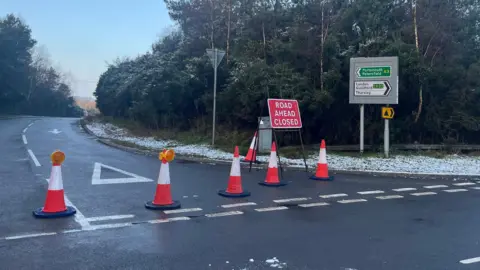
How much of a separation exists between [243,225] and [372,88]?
37.4ft

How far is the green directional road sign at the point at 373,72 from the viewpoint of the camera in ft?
53.8

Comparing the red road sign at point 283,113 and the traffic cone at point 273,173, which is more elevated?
the red road sign at point 283,113

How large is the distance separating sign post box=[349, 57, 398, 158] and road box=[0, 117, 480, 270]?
542 cm

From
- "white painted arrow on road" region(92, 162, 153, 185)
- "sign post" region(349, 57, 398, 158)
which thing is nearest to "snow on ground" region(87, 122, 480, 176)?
"sign post" region(349, 57, 398, 158)

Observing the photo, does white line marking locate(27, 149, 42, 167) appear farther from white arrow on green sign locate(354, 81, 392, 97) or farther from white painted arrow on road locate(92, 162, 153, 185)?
white arrow on green sign locate(354, 81, 392, 97)

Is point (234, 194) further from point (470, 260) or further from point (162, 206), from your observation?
point (470, 260)

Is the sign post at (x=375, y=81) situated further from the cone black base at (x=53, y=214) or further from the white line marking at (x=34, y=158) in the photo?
the cone black base at (x=53, y=214)

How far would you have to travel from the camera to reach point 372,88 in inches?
661

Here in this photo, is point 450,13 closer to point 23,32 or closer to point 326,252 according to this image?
point 326,252

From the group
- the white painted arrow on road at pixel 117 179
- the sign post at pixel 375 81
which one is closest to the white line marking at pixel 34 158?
the white painted arrow on road at pixel 117 179

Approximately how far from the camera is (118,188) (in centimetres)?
970

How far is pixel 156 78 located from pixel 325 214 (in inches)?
739

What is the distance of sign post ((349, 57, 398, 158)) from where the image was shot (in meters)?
16.4

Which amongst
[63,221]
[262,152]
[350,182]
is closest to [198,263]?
[63,221]
